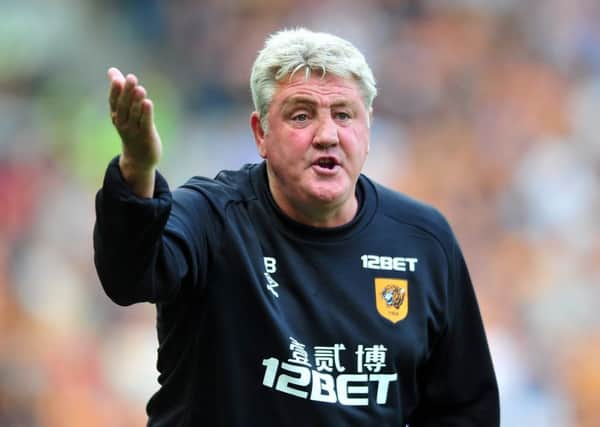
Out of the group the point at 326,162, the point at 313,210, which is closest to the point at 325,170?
the point at 326,162

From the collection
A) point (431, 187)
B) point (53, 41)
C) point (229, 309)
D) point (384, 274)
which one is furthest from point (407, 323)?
point (53, 41)

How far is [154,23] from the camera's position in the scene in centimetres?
855

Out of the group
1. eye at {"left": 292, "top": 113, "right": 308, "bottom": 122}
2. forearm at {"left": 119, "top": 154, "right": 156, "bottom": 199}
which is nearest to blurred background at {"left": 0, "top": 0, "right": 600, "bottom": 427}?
eye at {"left": 292, "top": 113, "right": 308, "bottom": 122}

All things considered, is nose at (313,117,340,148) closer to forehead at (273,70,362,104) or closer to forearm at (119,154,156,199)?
forehead at (273,70,362,104)

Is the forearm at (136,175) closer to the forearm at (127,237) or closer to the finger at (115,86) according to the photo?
the forearm at (127,237)

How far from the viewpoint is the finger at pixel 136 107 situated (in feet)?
8.14

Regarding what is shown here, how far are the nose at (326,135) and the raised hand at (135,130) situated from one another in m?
0.72

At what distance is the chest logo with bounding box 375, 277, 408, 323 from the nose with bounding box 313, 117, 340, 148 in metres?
0.45

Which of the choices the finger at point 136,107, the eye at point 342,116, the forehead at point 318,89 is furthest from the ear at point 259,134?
the finger at point 136,107

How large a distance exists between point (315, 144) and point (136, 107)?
2.83 feet

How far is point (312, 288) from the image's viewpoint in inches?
129

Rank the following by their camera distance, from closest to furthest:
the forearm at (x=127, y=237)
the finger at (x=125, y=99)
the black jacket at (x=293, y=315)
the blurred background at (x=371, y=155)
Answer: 1. the finger at (x=125, y=99)
2. the forearm at (x=127, y=237)
3. the black jacket at (x=293, y=315)
4. the blurred background at (x=371, y=155)

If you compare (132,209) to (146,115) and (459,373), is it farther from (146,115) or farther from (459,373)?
(459,373)

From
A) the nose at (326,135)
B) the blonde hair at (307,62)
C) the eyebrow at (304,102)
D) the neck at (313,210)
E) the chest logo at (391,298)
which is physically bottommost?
the chest logo at (391,298)
